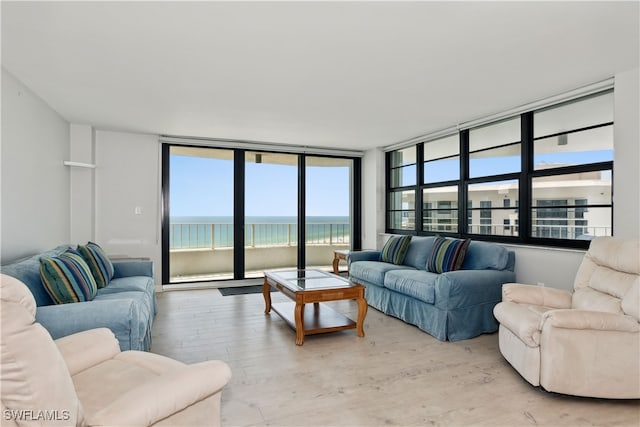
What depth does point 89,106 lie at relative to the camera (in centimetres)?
408

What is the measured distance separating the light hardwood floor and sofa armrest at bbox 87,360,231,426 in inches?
33.2

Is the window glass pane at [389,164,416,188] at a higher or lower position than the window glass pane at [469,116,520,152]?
lower

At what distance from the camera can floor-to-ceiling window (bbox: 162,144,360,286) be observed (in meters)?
5.98

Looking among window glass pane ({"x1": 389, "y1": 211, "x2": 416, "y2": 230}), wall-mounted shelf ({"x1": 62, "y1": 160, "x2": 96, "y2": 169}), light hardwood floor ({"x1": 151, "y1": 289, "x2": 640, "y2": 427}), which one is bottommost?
light hardwood floor ({"x1": 151, "y1": 289, "x2": 640, "y2": 427})

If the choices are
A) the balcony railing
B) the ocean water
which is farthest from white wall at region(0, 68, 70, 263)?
the balcony railing

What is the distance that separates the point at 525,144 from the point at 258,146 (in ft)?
13.1


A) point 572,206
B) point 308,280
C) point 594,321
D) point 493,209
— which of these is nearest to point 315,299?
point 308,280

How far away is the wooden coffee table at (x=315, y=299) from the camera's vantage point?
132 inches

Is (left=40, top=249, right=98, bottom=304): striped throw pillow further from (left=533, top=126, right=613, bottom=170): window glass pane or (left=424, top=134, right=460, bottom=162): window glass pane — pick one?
(left=424, top=134, right=460, bottom=162): window glass pane

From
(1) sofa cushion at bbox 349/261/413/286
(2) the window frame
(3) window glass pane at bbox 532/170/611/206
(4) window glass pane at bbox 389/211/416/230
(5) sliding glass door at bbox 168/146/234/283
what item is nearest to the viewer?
(3) window glass pane at bbox 532/170/611/206

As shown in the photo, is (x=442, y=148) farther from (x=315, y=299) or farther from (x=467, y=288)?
(x=315, y=299)

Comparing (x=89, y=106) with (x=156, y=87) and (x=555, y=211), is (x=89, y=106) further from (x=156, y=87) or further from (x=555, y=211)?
(x=555, y=211)

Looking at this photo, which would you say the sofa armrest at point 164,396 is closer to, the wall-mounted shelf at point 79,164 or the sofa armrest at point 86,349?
the sofa armrest at point 86,349

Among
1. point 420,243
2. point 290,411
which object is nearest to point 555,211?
point 420,243
